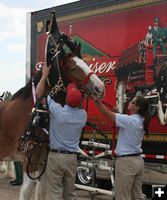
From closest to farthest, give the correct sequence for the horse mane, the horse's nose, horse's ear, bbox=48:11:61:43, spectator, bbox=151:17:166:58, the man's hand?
the horse's nose → the man's hand → horse's ear, bbox=48:11:61:43 → the horse mane → spectator, bbox=151:17:166:58

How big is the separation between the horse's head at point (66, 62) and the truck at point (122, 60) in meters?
1.79

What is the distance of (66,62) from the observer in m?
5.44

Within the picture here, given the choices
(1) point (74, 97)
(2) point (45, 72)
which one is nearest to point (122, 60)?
(2) point (45, 72)

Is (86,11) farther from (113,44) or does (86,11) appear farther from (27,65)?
(27,65)

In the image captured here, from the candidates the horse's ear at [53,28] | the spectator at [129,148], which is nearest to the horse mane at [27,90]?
the horse's ear at [53,28]

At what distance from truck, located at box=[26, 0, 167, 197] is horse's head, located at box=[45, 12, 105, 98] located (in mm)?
1795

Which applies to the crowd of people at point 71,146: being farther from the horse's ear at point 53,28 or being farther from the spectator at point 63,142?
the horse's ear at point 53,28

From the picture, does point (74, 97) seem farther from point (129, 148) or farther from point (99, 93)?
point (129, 148)

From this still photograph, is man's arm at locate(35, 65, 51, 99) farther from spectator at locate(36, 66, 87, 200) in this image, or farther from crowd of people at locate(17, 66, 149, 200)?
spectator at locate(36, 66, 87, 200)

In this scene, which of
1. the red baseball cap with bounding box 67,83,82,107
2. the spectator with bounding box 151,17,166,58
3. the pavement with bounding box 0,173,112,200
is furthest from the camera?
the pavement with bounding box 0,173,112,200

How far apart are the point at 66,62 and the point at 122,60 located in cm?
315

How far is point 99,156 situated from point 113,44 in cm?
206

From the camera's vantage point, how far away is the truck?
7742 mm

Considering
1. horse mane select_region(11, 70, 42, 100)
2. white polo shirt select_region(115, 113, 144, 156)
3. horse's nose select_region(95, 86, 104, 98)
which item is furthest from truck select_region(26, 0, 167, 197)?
horse's nose select_region(95, 86, 104, 98)
